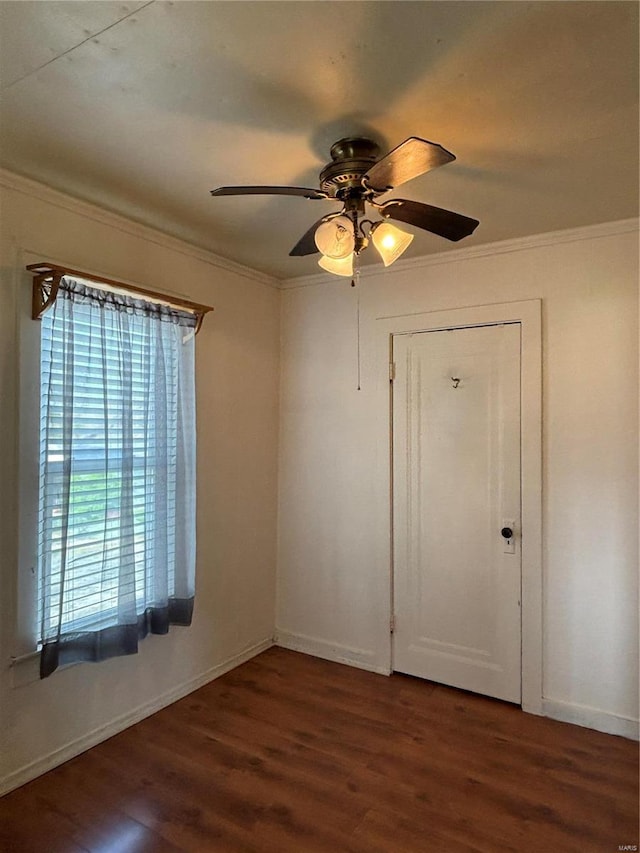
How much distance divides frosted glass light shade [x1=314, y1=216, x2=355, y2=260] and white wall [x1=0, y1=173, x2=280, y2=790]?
131 centimetres

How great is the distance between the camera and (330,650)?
135 inches

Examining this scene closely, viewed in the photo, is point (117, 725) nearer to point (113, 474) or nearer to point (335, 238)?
point (113, 474)

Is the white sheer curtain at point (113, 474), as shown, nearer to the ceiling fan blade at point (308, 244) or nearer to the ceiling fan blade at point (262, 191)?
the ceiling fan blade at point (308, 244)

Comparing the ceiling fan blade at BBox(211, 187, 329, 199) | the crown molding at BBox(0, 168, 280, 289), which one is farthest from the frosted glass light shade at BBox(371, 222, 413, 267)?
the crown molding at BBox(0, 168, 280, 289)

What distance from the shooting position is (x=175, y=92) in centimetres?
159

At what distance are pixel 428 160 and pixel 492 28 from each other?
1.10 ft

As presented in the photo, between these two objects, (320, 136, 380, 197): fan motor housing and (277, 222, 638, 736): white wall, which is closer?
(320, 136, 380, 197): fan motor housing

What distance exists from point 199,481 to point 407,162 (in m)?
2.18

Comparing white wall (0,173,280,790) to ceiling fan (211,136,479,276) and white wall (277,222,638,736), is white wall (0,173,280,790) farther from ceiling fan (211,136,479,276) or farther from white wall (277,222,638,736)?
ceiling fan (211,136,479,276)

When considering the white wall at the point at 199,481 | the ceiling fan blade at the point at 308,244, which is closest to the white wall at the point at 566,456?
the white wall at the point at 199,481

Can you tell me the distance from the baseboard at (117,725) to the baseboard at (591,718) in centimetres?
185

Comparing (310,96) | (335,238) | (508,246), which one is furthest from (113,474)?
(508,246)

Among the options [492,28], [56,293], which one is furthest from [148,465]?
[492,28]

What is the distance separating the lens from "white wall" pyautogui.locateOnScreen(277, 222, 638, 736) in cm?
258
